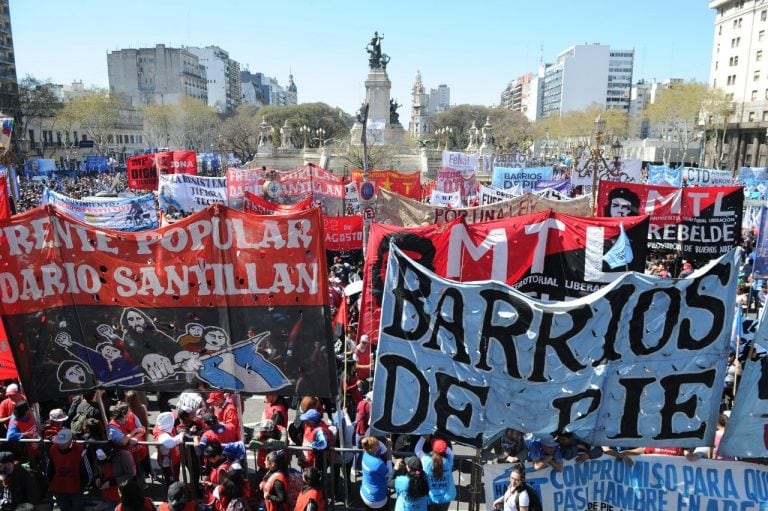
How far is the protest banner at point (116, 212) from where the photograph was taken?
1427cm

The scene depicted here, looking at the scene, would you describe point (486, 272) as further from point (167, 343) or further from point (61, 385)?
point (61, 385)

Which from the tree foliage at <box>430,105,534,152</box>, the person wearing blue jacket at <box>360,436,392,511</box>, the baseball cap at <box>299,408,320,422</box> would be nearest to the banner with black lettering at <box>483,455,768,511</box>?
the person wearing blue jacket at <box>360,436,392,511</box>

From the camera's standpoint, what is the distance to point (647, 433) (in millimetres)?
4973

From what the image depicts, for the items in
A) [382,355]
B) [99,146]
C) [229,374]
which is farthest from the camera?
[99,146]

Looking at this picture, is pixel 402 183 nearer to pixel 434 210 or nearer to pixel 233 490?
pixel 434 210

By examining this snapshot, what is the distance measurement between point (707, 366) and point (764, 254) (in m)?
6.95

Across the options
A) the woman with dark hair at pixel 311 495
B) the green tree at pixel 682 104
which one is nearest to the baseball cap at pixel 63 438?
the woman with dark hair at pixel 311 495

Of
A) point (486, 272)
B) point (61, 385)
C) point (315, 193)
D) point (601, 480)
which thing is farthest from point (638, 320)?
point (315, 193)

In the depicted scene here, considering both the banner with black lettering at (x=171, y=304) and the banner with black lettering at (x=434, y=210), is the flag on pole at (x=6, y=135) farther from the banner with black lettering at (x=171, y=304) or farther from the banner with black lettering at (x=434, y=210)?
the banner with black lettering at (x=171, y=304)

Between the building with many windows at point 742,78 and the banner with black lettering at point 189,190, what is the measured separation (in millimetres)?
54717

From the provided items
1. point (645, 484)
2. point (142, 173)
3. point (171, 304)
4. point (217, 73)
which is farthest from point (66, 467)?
point (217, 73)

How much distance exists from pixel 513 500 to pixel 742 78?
221 feet

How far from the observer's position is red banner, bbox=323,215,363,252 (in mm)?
→ 13781

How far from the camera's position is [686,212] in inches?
462
